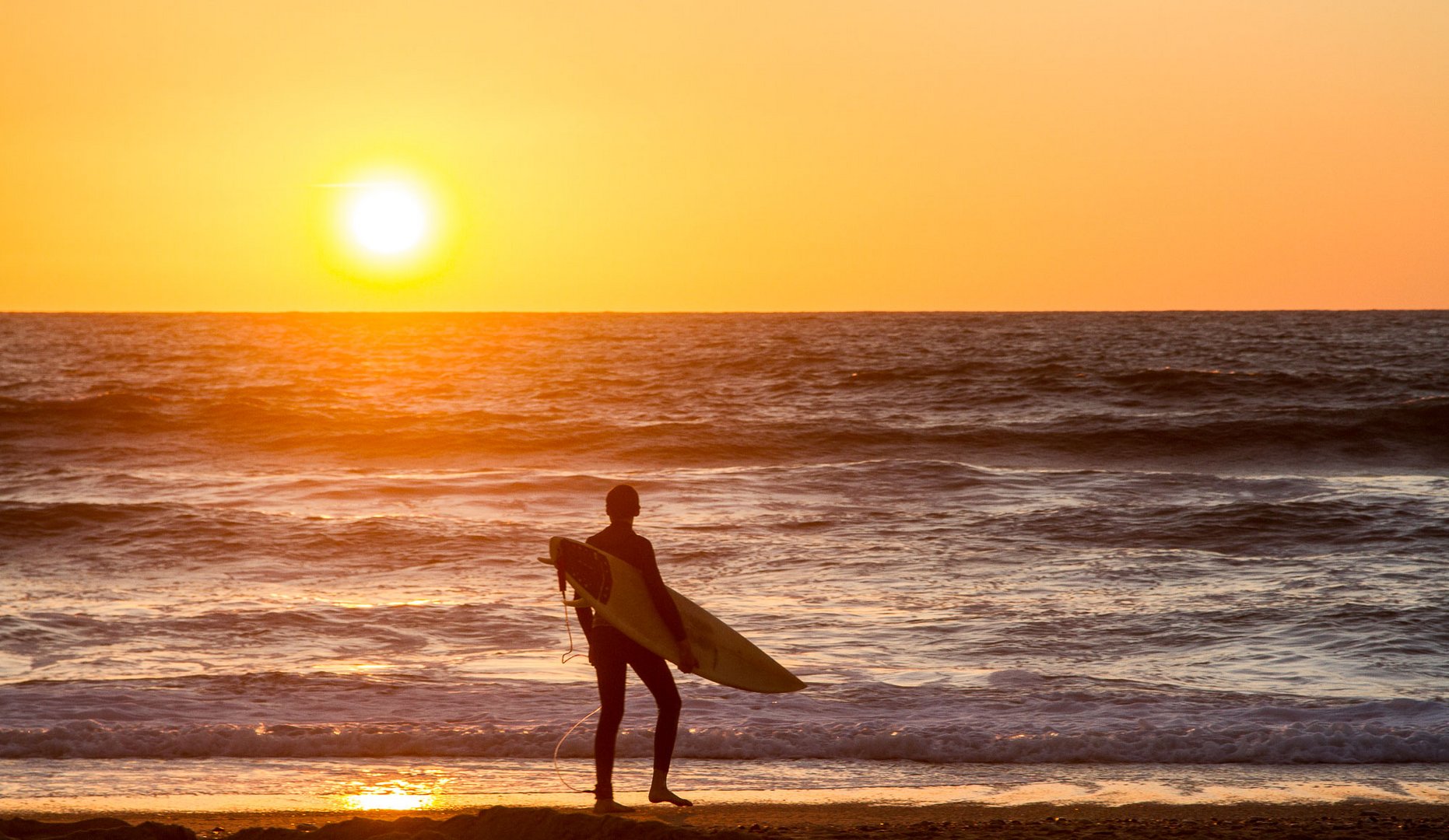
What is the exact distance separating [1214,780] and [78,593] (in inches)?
428

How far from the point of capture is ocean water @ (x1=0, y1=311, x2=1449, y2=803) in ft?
26.8

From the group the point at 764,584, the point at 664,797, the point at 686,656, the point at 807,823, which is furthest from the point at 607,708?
the point at 764,584

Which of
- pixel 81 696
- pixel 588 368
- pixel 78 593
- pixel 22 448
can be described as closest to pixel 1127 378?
pixel 588 368

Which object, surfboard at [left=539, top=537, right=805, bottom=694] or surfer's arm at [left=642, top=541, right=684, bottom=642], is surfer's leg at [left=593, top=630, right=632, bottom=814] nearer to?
surfboard at [left=539, top=537, right=805, bottom=694]

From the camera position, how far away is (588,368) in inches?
1783

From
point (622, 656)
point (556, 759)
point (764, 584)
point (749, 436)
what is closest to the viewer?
point (622, 656)

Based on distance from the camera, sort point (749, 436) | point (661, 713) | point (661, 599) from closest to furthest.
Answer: point (661, 599) < point (661, 713) < point (749, 436)

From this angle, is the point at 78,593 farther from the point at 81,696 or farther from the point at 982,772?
the point at 982,772

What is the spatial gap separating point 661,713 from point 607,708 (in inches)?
10.7

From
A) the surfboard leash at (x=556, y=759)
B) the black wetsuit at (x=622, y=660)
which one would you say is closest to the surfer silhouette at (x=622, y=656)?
the black wetsuit at (x=622, y=660)

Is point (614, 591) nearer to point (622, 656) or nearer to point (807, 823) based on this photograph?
point (622, 656)

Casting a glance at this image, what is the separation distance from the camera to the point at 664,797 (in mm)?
6637

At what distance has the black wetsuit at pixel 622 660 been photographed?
6340 mm

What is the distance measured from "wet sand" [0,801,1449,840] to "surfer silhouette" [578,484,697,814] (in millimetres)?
299
